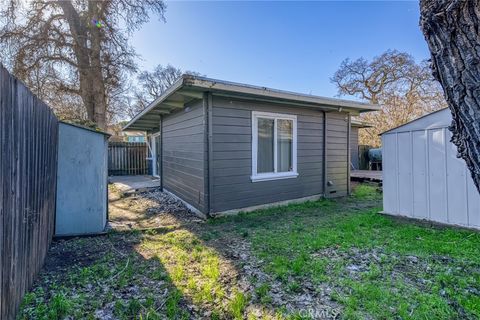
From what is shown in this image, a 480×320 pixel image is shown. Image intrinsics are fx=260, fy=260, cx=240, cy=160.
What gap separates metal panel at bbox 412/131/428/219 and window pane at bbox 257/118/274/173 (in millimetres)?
2748

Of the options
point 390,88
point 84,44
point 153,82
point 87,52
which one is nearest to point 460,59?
point 87,52

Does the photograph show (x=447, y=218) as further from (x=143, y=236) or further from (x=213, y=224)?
(x=143, y=236)

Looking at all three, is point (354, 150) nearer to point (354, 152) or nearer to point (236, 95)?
point (354, 152)

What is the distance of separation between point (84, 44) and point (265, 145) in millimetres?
10056

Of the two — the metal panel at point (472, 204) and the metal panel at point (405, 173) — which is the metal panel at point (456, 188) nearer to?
the metal panel at point (472, 204)

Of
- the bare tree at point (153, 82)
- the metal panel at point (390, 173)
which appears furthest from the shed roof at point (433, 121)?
the bare tree at point (153, 82)

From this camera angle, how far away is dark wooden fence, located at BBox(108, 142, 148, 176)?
14068 mm

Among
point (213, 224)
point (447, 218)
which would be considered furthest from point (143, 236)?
point (447, 218)

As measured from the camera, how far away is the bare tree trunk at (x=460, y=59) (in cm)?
108

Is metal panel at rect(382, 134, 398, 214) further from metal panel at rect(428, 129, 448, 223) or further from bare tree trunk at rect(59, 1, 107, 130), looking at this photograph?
bare tree trunk at rect(59, 1, 107, 130)

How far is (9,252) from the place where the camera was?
1846mm

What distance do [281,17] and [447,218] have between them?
6.97 meters

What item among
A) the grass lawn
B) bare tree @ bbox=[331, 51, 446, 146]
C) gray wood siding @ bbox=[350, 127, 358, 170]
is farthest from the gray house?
bare tree @ bbox=[331, 51, 446, 146]

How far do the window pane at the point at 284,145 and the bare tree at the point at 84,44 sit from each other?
320 inches
